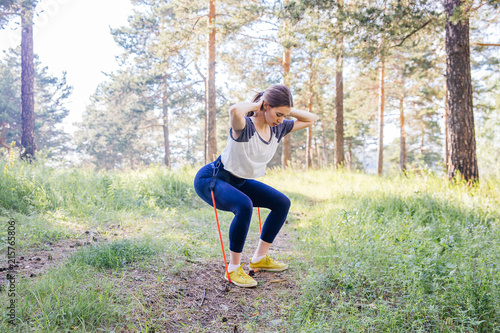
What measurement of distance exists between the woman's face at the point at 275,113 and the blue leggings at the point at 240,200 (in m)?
0.69

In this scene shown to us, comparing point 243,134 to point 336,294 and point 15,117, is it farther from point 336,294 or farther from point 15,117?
point 15,117

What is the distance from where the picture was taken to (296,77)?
16.8 m

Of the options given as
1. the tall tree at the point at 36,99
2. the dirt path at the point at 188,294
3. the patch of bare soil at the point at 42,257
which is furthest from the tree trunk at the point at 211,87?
the tall tree at the point at 36,99

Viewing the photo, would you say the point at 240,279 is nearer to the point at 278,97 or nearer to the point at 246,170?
the point at 246,170

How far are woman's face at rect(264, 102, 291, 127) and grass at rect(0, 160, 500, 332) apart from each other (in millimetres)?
1497

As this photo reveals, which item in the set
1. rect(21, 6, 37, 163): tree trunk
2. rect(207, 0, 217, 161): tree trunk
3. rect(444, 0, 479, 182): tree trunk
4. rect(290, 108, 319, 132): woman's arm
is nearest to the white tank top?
rect(290, 108, 319, 132): woman's arm

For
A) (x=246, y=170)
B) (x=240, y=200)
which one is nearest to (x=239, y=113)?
(x=246, y=170)

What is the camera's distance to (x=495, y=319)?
2002mm

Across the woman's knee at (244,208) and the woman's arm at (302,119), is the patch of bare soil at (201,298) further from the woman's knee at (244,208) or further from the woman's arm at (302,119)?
the woman's arm at (302,119)

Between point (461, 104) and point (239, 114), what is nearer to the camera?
point (239, 114)

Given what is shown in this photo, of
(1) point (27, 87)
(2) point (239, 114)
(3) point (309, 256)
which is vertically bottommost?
(3) point (309, 256)

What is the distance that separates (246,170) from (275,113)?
62cm

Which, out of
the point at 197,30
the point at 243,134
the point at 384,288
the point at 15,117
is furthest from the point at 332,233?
the point at 15,117

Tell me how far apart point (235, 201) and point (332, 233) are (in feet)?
6.00
